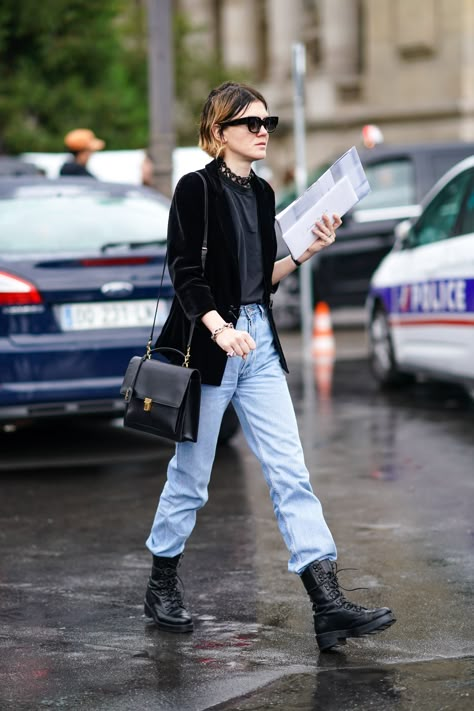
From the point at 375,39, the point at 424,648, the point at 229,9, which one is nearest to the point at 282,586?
the point at 424,648

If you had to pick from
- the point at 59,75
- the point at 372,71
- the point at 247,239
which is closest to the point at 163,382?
the point at 247,239

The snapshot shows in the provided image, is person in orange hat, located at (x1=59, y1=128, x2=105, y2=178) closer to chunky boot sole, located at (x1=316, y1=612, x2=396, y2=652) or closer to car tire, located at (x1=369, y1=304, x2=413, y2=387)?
car tire, located at (x1=369, y1=304, x2=413, y2=387)

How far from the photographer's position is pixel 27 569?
628 cm

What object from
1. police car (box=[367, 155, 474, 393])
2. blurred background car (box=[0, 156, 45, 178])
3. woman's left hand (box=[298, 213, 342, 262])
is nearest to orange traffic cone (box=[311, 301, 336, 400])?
police car (box=[367, 155, 474, 393])

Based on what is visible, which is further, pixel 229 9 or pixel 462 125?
pixel 229 9

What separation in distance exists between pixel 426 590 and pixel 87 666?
1.43 m

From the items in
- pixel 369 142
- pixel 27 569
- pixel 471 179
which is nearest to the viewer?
pixel 27 569

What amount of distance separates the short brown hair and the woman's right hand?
2.12ft

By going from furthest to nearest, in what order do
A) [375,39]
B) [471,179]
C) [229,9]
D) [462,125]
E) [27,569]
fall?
[229,9], [375,39], [462,125], [471,179], [27,569]

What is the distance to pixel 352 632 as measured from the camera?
4953mm

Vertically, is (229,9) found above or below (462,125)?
above

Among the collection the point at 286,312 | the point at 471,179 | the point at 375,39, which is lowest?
the point at 286,312

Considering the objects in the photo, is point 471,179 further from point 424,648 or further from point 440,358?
point 424,648

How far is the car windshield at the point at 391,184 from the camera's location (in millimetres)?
17062
